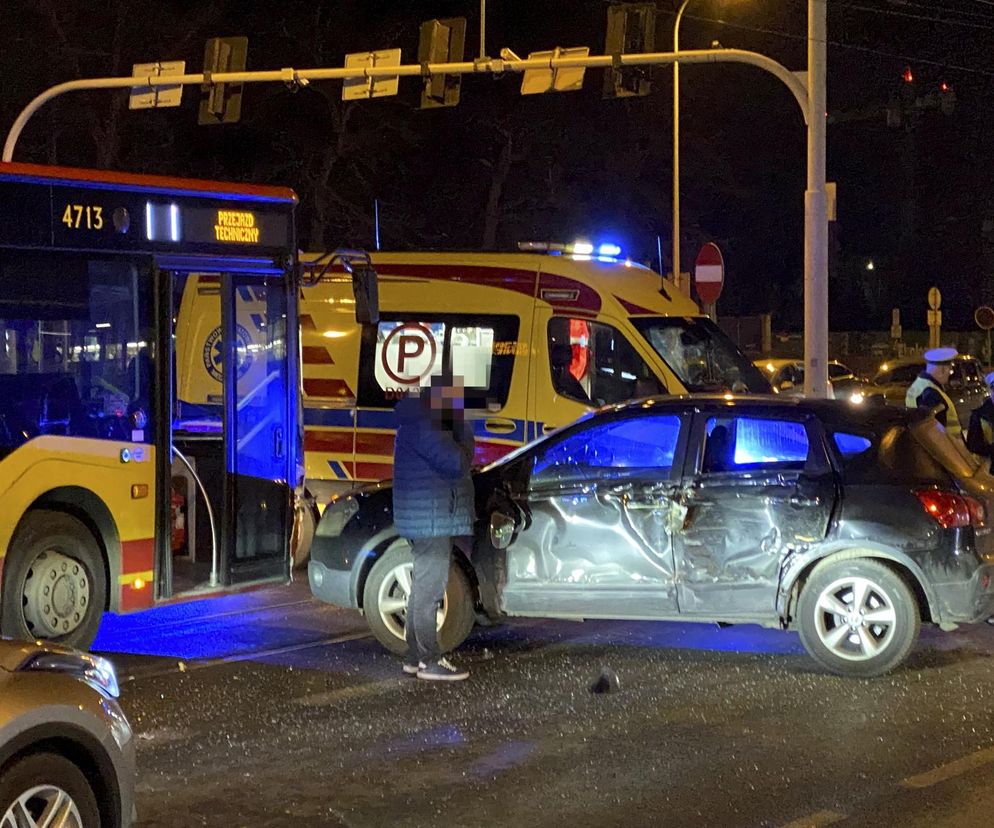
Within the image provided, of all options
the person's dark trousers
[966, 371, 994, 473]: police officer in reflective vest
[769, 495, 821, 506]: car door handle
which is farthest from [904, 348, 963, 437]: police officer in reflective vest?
the person's dark trousers

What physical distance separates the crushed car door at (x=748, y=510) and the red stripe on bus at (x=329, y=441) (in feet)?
17.0

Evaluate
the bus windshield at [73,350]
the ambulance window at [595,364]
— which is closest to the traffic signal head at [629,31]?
the ambulance window at [595,364]

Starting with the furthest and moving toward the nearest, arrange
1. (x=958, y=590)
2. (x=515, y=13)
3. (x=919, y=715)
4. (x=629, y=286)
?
1. (x=515, y=13)
2. (x=629, y=286)
3. (x=958, y=590)
4. (x=919, y=715)

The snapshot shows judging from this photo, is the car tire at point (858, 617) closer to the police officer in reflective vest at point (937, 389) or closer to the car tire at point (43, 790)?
the police officer in reflective vest at point (937, 389)

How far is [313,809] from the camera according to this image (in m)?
5.69

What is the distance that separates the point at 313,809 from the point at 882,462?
13.1 feet

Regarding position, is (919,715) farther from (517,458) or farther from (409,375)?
(409,375)

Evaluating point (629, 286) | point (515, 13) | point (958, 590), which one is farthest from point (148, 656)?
point (515, 13)

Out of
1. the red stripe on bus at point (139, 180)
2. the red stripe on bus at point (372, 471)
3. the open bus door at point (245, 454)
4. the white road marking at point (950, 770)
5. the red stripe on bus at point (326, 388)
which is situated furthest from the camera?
the red stripe on bus at point (326, 388)

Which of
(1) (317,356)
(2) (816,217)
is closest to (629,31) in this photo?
(2) (816,217)

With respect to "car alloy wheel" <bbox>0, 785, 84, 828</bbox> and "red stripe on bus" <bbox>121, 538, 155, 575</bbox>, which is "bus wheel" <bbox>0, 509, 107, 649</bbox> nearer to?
"red stripe on bus" <bbox>121, 538, 155, 575</bbox>

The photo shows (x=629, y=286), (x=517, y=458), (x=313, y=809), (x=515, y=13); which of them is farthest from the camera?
(x=515, y=13)

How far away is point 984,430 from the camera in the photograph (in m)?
11.0

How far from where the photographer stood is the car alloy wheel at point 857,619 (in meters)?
7.82
